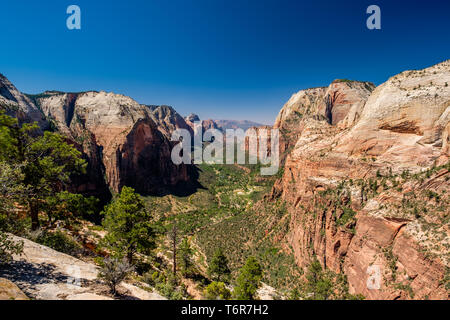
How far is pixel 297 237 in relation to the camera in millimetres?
37969

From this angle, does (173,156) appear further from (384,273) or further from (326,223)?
(384,273)

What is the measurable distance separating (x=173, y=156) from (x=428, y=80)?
10373cm

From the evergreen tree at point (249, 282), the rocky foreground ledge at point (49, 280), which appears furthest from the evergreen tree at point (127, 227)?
the evergreen tree at point (249, 282)

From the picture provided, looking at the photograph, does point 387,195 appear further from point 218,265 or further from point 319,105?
point 319,105

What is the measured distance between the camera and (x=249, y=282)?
74.0 feet

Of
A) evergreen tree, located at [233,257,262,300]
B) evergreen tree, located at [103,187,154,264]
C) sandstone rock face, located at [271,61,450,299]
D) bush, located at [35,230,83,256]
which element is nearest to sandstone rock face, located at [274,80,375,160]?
sandstone rock face, located at [271,61,450,299]

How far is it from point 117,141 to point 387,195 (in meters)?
95.3

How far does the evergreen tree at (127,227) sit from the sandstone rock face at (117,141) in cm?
7059

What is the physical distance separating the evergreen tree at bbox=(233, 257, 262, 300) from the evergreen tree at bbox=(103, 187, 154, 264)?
12.4 metres

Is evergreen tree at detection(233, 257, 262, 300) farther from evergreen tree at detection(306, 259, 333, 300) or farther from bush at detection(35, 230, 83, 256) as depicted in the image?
bush at detection(35, 230, 83, 256)

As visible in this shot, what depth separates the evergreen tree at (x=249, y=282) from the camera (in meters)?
20.9

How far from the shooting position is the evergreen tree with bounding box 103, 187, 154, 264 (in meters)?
15.1

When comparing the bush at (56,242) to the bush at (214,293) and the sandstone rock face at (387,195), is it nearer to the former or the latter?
the bush at (214,293)
